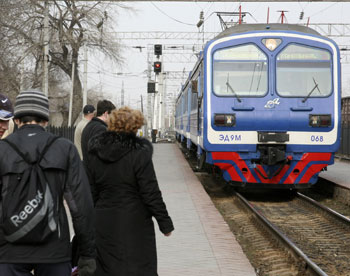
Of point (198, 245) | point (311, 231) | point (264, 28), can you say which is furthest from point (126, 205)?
point (264, 28)

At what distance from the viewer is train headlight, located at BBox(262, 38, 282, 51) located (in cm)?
1101

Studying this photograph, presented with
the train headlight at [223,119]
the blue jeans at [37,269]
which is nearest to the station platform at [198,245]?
the train headlight at [223,119]

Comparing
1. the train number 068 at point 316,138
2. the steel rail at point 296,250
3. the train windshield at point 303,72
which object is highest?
the train windshield at point 303,72

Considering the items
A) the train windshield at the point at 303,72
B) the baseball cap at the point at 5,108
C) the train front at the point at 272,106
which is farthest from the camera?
the train windshield at the point at 303,72

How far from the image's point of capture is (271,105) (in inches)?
424

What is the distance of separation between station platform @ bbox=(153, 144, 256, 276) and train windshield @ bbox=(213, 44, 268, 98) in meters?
2.17

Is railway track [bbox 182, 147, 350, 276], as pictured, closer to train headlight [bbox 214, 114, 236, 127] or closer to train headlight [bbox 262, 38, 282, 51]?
train headlight [bbox 214, 114, 236, 127]

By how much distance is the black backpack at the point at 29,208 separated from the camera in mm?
2848

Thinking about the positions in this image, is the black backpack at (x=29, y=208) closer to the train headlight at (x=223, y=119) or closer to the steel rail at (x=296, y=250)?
the steel rail at (x=296, y=250)

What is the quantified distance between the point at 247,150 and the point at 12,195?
8.01 metres

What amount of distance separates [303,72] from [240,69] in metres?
1.18

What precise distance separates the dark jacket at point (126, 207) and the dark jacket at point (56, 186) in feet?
2.22

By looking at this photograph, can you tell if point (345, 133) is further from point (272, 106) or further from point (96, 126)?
point (96, 126)

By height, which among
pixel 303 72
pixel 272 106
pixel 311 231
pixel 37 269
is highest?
pixel 303 72
